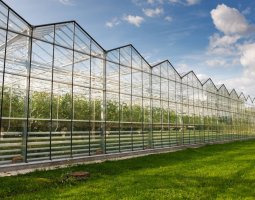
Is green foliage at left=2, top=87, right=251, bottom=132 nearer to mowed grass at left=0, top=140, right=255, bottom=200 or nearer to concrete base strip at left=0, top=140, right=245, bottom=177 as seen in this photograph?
concrete base strip at left=0, top=140, right=245, bottom=177

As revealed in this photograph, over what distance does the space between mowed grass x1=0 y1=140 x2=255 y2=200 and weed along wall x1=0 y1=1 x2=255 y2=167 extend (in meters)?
2.06

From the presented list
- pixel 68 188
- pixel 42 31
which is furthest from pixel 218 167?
pixel 42 31

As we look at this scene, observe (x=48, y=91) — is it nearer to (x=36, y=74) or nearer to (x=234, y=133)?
(x=36, y=74)

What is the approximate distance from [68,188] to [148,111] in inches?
480

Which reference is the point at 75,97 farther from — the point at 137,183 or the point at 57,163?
the point at 137,183

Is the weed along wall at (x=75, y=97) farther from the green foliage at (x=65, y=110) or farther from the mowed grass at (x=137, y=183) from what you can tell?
the mowed grass at (x=137, y=183)

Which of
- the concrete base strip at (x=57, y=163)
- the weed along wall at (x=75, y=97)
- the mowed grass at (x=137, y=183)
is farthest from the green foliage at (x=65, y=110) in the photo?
the mowed grass at (x=137, y=183)

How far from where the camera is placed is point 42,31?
14.7m

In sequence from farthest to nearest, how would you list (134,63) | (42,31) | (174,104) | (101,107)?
1. (174,104)
2. (134,63)
3. (101,107)
4. (42,31)

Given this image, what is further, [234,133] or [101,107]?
[234,133]

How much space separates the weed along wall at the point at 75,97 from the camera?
535 inches

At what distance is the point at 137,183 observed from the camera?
10.8 metres

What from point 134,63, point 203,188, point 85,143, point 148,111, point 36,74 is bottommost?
point 203,188

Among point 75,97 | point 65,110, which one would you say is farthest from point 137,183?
point 75,97
